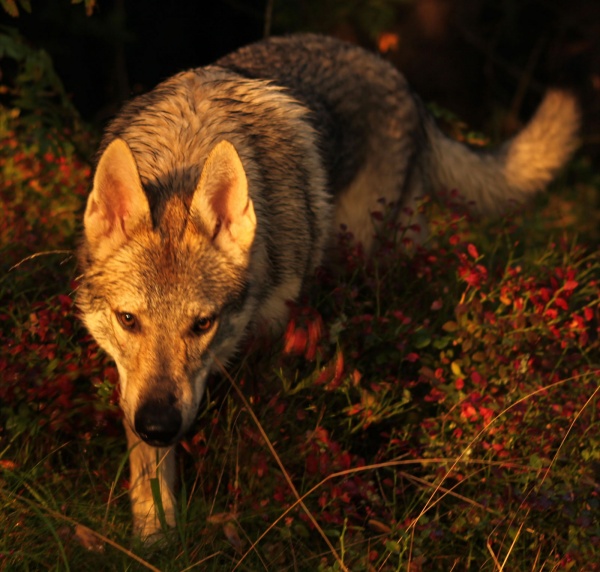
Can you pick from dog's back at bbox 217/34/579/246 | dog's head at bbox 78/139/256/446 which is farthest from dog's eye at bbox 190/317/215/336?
dog's back at bbox 217/34/579/246

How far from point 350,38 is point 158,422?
5685 mm

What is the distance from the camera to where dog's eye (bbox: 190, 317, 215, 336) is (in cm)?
364

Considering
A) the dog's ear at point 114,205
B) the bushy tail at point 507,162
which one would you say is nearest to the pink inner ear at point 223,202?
the dog's ear at point 114,205

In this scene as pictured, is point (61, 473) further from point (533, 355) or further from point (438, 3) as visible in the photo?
point (438, 3)

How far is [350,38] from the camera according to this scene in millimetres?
8250

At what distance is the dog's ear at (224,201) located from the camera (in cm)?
362

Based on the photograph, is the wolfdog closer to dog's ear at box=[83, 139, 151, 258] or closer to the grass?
dog's ear at box=[83, 139, 151, 258]

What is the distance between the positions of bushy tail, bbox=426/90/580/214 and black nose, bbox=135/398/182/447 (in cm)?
314

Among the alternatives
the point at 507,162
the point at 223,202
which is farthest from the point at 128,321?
the point at 507,162

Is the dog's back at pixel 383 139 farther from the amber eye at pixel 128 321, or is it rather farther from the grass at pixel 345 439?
the amber eye at pixel 128 321

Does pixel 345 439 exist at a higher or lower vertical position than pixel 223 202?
lower

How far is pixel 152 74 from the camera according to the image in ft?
30.5

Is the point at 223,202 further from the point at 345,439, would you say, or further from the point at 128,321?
the point at 345,439

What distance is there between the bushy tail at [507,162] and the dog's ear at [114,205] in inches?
107
